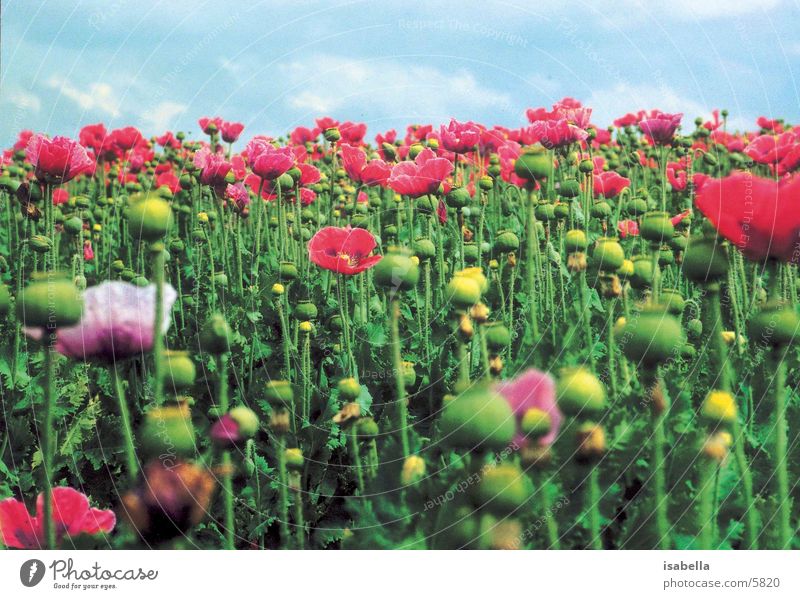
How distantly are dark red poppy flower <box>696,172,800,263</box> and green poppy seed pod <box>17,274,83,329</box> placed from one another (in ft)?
1.50

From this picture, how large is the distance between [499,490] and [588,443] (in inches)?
4.9

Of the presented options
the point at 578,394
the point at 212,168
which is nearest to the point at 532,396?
the point at 578,394

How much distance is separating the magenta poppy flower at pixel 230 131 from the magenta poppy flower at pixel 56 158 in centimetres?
65

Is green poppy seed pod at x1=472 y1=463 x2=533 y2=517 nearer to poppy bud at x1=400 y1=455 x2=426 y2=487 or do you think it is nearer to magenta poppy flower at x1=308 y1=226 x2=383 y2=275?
poppy bud at x1=400 y1=455 x2=426 y2=487

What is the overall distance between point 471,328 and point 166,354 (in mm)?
245

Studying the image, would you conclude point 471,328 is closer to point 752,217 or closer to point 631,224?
point 752,217

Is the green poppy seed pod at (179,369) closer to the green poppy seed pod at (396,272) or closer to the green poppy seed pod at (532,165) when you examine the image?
the green poppy seed pod at (396,272)

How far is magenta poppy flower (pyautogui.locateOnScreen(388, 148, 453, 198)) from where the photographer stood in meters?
0.93

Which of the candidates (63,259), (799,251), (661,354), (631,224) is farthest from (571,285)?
(63,259)

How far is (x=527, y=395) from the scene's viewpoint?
48cm

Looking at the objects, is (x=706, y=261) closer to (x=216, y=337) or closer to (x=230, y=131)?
(x=216, y=337)

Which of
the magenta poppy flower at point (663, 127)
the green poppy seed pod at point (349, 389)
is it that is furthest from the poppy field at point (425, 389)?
the magenta poppy flower at point (663, 127)

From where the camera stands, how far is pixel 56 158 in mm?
936

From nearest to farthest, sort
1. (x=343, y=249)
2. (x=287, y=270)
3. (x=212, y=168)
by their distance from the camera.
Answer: (x=343, y=249)
(x=287, y=270)
(x=212, y=168)
